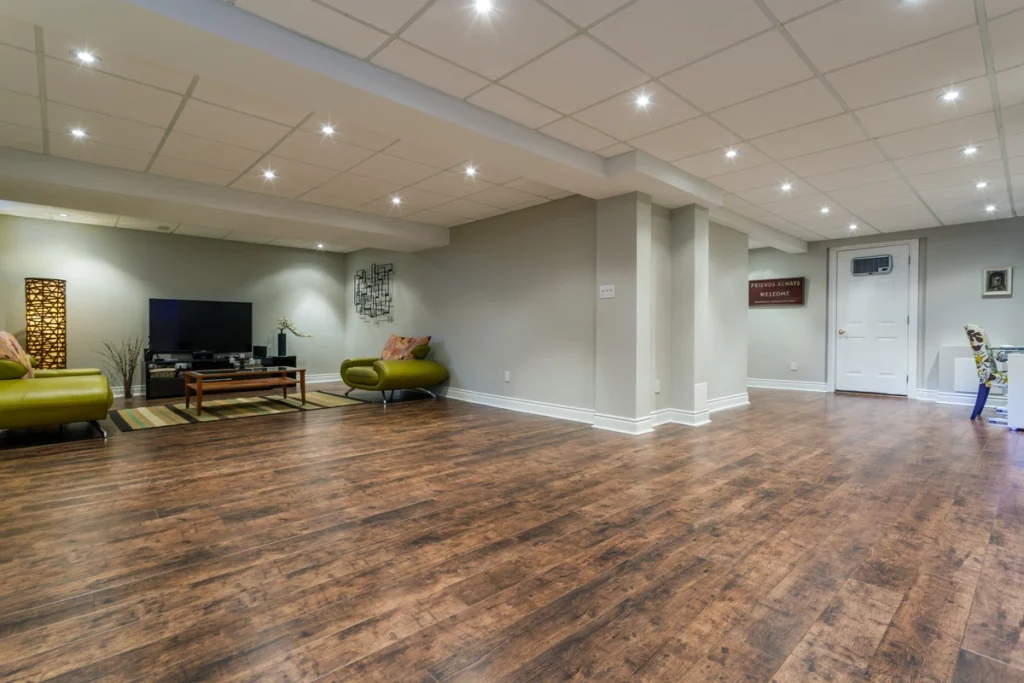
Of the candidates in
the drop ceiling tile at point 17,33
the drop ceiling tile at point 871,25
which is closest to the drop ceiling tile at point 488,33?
the drop ceiling tile at point 871,25

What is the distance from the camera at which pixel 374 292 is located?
28.7ft

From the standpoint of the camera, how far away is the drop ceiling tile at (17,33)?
93.4 inches

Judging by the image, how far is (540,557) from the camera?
210 cm

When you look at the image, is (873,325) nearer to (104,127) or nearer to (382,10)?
(382,10)

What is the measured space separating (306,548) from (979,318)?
27.8 feet

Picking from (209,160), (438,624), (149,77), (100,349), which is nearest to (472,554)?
(438,624)

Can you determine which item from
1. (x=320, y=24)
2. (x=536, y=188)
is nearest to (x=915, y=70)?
(x=536, y=188)

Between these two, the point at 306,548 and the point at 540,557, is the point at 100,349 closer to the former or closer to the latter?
the point at 306,548

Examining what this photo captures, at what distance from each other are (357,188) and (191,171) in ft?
4.92

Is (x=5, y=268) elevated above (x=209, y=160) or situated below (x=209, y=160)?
below

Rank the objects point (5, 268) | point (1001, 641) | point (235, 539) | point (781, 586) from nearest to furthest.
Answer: point (1001, 641) → point (781, 586) → point (235, 539) → point (5, 268)

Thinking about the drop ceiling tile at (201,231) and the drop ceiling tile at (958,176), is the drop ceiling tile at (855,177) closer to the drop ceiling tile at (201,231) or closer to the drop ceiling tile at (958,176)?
the drop ceiling tile at (958,176)

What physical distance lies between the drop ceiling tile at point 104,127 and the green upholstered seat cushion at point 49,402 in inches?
82.2

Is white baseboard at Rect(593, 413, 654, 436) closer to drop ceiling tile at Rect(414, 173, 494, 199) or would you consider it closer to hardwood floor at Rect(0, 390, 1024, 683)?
hardwood floor at Rect(0, 390, 1024, 683)
